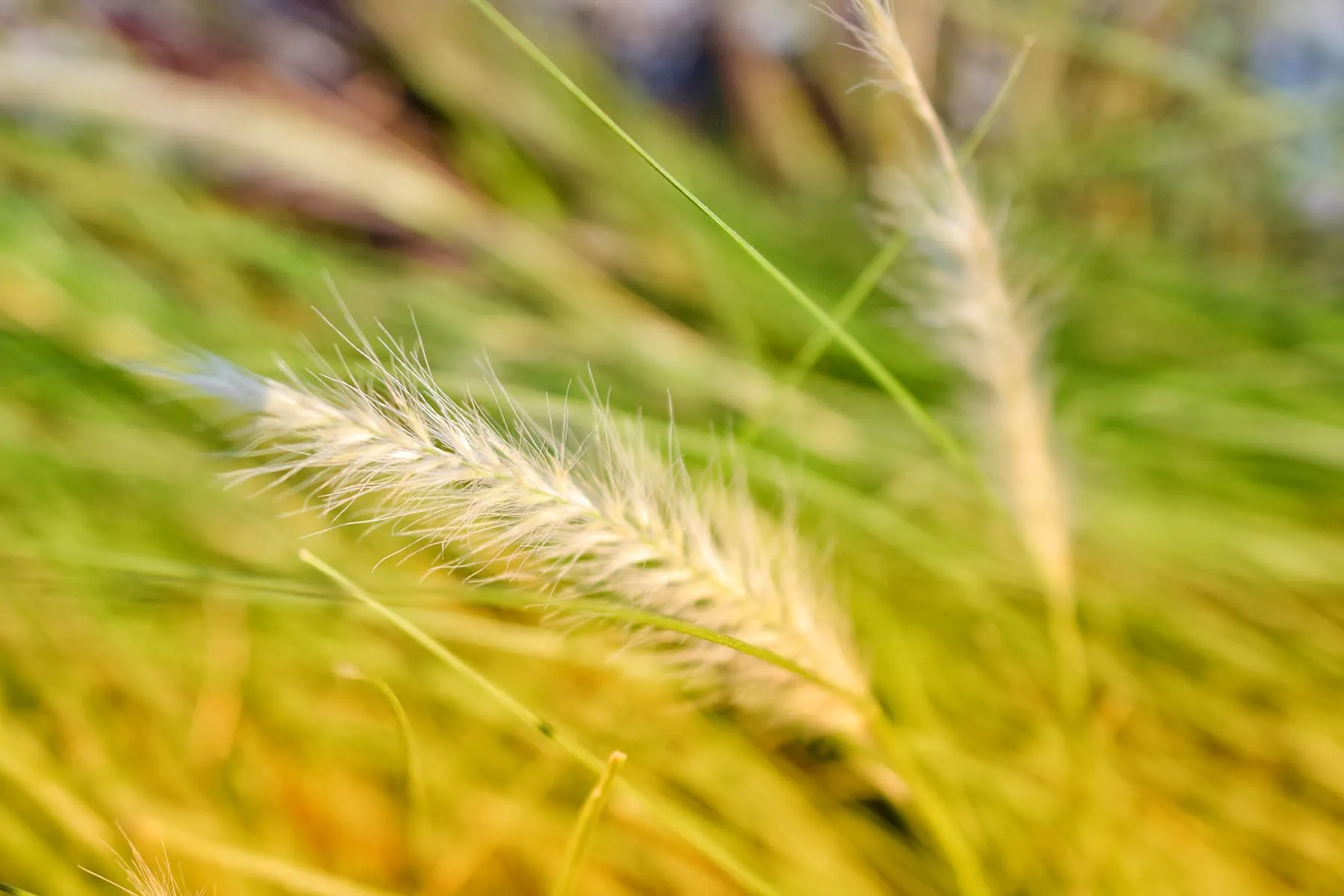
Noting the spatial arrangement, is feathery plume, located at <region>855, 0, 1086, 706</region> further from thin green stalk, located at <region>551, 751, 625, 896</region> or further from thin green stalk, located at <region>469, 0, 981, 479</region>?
thin green stalk, located at <region>551, 751, 625, 896</region>

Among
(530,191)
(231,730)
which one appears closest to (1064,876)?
(231,730)

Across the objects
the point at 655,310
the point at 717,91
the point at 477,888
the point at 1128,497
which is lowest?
the point at 477,888

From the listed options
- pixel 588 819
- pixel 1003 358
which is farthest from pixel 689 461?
pixel 588 819

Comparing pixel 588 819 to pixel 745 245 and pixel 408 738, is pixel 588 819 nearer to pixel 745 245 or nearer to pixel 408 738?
pixel 408 738

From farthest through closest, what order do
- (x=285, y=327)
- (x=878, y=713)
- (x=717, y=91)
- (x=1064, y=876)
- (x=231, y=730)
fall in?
(x=717, y=91) < (x=285, y=327) < (x=231, y=730) < (x=1064, y=876) < (x=878, y=713)

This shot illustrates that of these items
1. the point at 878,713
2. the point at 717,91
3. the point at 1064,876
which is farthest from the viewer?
the point at 717,91

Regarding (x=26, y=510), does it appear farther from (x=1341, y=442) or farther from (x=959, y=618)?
(x=1341, y=442)

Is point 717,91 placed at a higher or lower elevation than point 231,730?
higher
